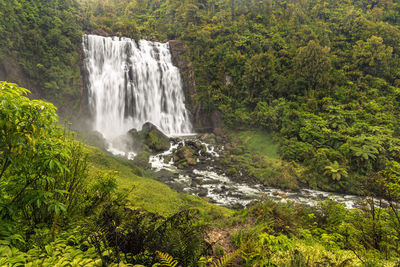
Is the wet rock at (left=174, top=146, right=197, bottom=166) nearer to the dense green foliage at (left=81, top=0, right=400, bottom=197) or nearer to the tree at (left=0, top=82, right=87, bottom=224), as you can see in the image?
the dense green foliage at (left=81, top=0, right=400, bottom=197)

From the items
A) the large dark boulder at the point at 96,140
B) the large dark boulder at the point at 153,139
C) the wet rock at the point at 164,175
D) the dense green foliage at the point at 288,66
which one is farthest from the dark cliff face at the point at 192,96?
the large dark boulder at the point at 96,140

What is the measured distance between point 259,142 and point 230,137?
3.98m

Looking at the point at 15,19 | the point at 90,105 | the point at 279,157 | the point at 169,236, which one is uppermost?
the point at 15,19

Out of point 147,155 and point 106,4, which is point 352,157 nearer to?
point 147,155

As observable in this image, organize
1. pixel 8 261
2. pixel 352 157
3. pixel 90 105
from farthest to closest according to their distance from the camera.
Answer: pixel 90 105 < pixel 352 157 < pixel 8 261

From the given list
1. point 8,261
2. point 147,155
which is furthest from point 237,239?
point 147,155

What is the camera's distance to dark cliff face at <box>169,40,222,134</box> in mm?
27994

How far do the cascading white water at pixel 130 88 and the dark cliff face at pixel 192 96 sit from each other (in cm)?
119

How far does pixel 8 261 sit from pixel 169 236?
1.52m

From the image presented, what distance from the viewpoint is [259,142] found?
21906 millimetres

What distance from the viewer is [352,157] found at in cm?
1568

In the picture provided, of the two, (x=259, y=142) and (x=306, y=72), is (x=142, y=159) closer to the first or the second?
(x=259, y=142)

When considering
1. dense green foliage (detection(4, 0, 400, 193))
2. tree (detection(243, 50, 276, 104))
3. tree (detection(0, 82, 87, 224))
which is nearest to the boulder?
dense green foliage (detection(4, 0, 400, 193))

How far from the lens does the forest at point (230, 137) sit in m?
2.21
